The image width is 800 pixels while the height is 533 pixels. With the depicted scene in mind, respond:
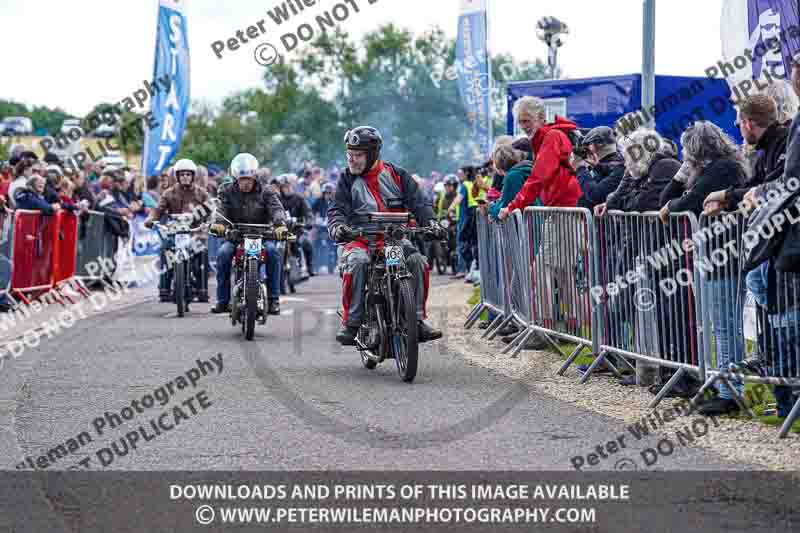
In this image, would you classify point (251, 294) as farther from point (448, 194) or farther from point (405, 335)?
point (448, 194)

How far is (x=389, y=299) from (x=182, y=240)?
277 inches

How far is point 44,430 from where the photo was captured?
7.96m

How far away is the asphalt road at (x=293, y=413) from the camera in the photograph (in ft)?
22.7

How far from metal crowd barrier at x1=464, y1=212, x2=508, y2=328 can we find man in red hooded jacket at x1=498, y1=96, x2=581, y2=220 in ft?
3.78

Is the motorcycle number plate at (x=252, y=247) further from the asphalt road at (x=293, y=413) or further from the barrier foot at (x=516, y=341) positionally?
the barrier foot at (x=516, y=341)

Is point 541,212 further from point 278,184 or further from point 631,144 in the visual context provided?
point 278,184

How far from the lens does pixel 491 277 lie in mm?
14211

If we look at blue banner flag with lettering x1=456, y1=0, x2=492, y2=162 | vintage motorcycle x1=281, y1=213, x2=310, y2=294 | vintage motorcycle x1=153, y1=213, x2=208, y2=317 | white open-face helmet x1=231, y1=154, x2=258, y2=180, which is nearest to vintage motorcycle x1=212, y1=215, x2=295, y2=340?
white open-face helmet x1=231, y1=154, x2=258, y2=180

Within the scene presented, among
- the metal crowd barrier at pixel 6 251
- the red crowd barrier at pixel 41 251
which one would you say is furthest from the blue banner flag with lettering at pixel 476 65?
the metal crowd barrier at pixel 6 251

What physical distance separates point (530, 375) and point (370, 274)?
152 centimetres

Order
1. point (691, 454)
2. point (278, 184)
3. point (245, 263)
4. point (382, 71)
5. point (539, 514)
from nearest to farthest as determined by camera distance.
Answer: point (539, 514) → point (691, 454) → point (245, 263) → point (278, 184) → point (382, 71)

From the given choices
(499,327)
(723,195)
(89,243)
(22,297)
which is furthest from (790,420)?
(89,243)

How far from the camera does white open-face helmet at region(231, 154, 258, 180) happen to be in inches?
576

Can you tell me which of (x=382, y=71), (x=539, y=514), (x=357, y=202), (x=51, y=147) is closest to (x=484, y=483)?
(x=539, y=514)
